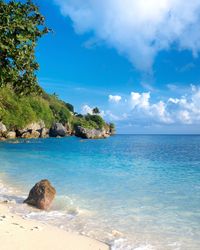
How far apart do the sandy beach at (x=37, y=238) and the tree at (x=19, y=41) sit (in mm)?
5768

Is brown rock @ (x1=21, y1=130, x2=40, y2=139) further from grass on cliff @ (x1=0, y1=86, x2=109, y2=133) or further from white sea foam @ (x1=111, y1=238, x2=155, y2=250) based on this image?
white sea foam @ (x1=111, y1=238, x2=155, y2=250)

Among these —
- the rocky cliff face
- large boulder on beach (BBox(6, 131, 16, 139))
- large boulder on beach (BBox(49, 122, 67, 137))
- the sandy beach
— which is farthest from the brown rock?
the sandy beach

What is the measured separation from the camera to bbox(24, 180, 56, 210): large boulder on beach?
15.4m

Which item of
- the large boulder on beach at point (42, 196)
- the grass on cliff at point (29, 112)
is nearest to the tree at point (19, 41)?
the large boulder on beach at point (42, 196)

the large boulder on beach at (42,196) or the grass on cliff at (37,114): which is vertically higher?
the grass on cliff at (37,114)

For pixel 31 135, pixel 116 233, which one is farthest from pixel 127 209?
pixel 31 135

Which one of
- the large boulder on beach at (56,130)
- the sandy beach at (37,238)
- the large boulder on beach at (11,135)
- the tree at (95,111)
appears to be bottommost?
the sandy beach at (37,238)

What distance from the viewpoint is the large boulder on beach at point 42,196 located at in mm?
15363

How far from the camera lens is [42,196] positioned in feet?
50.8

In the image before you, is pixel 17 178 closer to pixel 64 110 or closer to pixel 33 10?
pixel 33 10

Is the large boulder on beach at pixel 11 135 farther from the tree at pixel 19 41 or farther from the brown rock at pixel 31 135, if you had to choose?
the tree at pixel 19 41

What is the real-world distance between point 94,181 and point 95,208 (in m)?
8.97

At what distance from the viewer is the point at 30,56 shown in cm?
1401

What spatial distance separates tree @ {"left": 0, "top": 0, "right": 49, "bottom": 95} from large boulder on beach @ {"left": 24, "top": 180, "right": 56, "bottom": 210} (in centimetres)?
482
